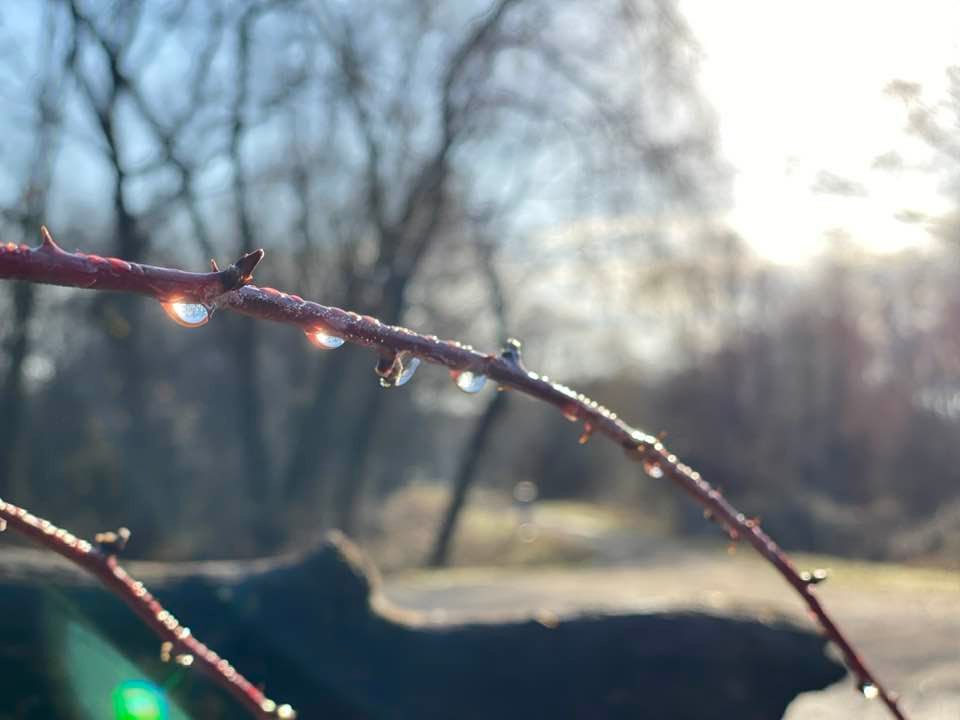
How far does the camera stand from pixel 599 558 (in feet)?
60.0

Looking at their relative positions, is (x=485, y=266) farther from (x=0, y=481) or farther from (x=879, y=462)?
(x=879, y=462)

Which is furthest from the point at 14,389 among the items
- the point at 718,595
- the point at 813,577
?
the point at 813,577

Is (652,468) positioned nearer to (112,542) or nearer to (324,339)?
(324,339)

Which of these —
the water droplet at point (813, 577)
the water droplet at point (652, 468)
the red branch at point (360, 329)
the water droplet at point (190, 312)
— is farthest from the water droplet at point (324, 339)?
the water droplet at point (813, 577)

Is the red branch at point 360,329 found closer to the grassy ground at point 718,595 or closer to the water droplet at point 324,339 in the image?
the water droplet at point 324,339

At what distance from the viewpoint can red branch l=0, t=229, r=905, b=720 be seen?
1001 mm

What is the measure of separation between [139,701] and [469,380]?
6.53 ft

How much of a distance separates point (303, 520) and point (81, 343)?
619cm

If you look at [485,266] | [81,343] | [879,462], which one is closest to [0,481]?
[81,343]

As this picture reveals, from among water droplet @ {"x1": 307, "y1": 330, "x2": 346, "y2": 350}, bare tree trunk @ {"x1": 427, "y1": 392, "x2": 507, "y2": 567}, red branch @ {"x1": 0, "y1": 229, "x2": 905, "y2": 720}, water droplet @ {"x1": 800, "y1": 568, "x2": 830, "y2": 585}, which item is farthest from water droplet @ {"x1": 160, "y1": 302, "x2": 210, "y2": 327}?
bare tree trunk @ {"x1": 427, "y1": 392, "x2": 507, "y2": 567}

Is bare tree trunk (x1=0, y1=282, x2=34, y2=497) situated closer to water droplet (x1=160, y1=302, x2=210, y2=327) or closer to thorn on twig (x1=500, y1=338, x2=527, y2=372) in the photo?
thorn on twig (x1=500, y1=338, x2=527, y2=372)

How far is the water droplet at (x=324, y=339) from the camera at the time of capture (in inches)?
45.9

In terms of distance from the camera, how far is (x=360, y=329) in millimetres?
1188

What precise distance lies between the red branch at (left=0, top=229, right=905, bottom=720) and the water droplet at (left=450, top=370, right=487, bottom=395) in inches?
0.6
